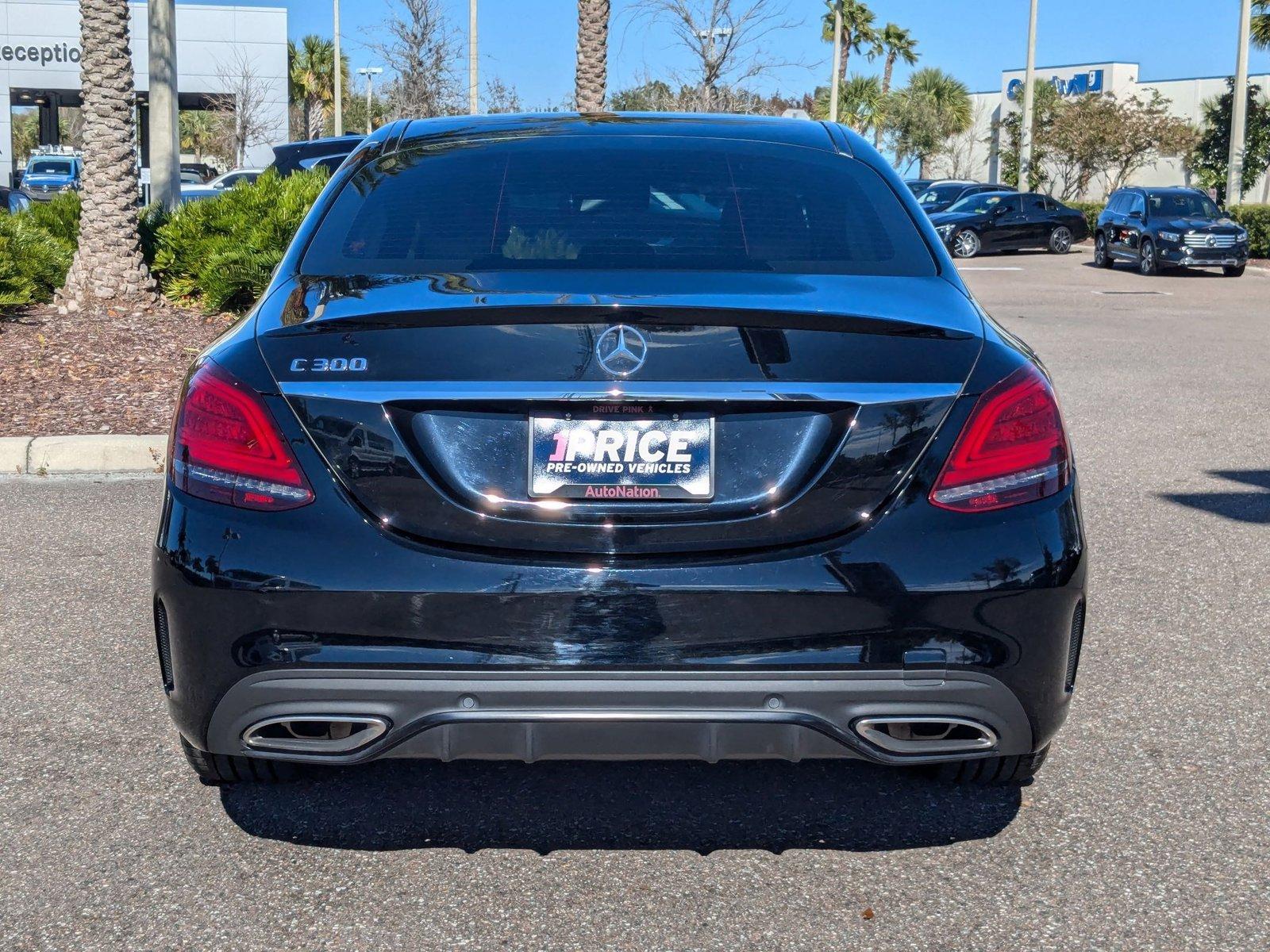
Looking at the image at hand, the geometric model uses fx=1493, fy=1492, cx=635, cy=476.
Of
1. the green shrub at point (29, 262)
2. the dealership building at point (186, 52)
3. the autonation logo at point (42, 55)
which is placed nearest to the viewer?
the green shrub at point (29, 262)

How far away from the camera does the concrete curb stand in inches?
318

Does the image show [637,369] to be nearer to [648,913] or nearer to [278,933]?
[648,913]

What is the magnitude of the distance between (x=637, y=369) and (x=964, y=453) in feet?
2.21

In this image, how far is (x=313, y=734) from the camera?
3.07 meters

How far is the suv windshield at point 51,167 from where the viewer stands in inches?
1610

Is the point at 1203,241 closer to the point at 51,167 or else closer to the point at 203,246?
the point at 203,246

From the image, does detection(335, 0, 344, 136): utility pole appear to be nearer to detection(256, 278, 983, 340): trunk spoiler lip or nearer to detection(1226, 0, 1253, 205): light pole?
detection(1226, 0, 1253, 205): light pole

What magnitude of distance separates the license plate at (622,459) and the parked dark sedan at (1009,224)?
109ft

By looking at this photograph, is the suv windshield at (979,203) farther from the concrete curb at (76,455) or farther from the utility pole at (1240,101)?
the concrete curb at (76,455)

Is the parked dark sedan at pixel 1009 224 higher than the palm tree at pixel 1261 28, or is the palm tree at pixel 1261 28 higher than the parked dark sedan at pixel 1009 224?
the palm tree at pixel 1261 28

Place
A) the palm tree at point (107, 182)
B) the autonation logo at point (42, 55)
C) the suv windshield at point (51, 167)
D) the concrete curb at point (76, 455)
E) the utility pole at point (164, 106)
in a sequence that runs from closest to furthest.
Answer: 1. the concrete curb at point (76, 455)
2. the palm tree at point (107, 182)
3. the utility pole at point (164, 106)
4. the suv windshield at point (51, 167)
5. the autonation logo at point (42, 55)

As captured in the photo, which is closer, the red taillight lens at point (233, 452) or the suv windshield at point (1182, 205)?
the red taillight lens at point (233, 452)

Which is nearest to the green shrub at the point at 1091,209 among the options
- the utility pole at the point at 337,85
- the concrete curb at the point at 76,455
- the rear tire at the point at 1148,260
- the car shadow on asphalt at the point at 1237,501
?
the rear tire at the point at 1148,260

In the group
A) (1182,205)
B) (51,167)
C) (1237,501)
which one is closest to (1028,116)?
(1182,205)
